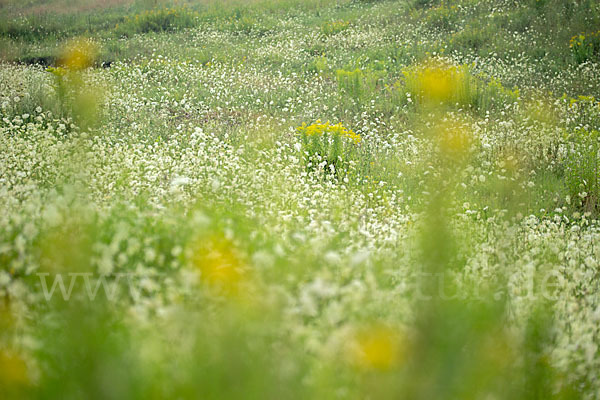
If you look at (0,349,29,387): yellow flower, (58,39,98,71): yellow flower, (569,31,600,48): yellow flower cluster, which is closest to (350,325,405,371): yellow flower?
(0,349,29,387): yellow flower

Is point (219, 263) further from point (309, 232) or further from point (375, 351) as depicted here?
point (309, 232)

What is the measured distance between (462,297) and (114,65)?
488 inches

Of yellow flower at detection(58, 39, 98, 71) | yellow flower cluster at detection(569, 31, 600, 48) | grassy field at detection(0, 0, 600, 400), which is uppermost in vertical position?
yellow flower at detection(58, 39, 98, 71)

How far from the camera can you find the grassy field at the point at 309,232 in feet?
6.06

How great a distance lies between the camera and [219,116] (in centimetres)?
918

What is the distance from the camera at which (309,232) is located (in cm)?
385

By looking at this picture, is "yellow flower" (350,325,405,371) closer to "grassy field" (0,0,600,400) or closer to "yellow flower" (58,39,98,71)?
"grassy field" (0,0,600,400)

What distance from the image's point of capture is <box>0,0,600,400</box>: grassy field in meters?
1.85

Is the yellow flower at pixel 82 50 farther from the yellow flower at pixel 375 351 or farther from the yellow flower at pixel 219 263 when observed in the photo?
the yellow flower at pixel 375 351

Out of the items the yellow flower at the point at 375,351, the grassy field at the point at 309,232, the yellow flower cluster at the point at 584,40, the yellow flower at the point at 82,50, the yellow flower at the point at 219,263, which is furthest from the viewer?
the yellow flower at the point at 82,50

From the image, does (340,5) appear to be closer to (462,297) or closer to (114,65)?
(114,65)

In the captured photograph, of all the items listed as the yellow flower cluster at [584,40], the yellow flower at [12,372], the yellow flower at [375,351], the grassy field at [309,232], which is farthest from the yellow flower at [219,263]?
the yellow flower cluster at [584,40]

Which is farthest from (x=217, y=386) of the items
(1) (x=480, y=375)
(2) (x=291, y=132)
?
(2) (x=291, y=132)

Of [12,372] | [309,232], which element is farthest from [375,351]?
[309,232]
